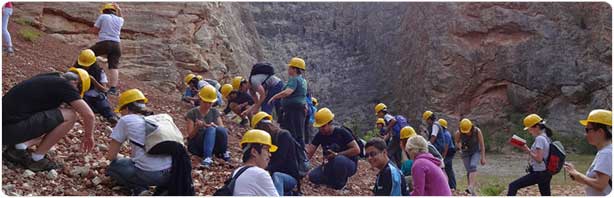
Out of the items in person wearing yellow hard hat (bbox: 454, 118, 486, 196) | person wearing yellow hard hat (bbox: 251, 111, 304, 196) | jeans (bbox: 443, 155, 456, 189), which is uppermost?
person wearing yellow hard hat (bbox: 251, 111, 304, 196)

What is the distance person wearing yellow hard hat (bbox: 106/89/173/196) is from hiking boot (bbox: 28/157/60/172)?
850 mm

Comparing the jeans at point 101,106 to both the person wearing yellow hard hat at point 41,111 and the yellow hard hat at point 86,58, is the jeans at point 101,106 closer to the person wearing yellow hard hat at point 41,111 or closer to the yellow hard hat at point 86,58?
the yellow hard hat at point 86,58

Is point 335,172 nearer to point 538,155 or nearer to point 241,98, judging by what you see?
point 538,155

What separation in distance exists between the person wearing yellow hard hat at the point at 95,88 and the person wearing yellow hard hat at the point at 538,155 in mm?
5311

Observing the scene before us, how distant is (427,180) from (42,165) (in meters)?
3.55

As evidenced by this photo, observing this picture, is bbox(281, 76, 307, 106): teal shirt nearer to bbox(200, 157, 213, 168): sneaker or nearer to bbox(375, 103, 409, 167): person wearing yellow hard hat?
bbox(200, 157, 213, 168): sneaker

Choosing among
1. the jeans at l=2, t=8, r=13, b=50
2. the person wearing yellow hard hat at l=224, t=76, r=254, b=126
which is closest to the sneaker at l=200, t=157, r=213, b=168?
the person wearing yellow hard hat at l=224, t=76, r=254, b=126

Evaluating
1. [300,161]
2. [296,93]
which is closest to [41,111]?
[300,161]

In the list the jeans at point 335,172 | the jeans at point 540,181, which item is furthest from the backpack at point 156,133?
the jeans at point 540,181

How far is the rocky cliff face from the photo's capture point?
1684 centimetres

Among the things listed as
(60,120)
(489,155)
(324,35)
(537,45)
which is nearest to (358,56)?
(324,35)

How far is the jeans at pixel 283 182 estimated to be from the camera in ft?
20.5

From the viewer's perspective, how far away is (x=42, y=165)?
612 centimetres

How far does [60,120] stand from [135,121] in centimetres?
82
